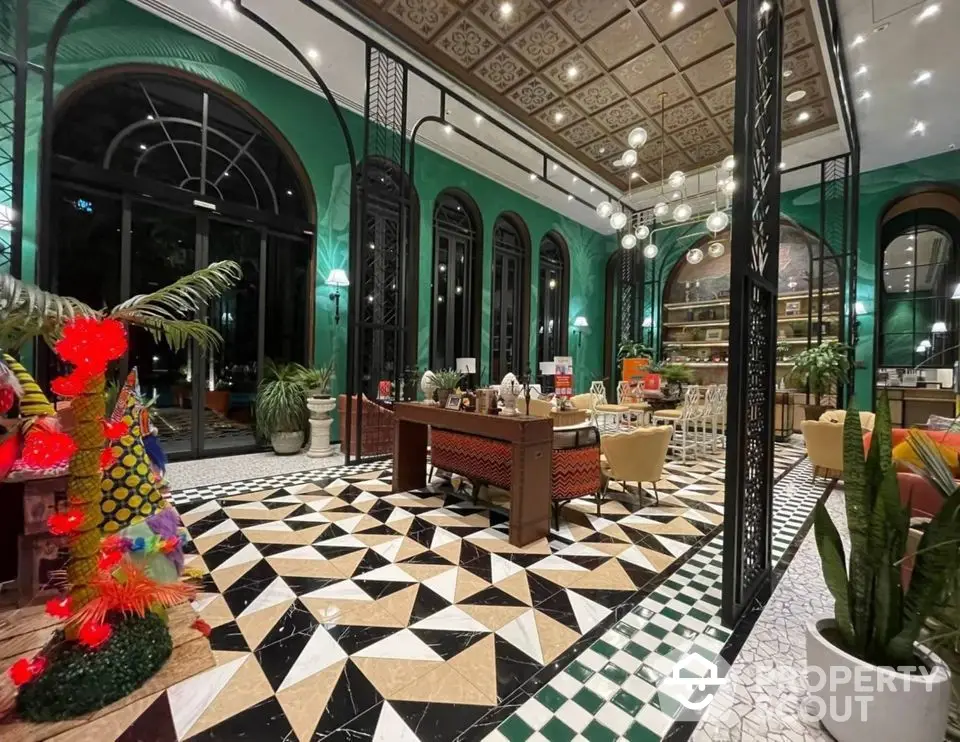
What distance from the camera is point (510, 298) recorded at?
9.59 m

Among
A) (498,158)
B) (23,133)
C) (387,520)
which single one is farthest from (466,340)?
(23,133)

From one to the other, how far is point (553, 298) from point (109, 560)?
32.9 feet

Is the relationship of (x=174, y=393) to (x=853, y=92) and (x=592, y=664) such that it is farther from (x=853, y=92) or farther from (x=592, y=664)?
(x=853, y=92)

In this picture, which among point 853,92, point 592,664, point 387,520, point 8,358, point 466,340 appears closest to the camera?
point 592,664

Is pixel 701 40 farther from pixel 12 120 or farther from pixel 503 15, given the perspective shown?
pixel 12 120

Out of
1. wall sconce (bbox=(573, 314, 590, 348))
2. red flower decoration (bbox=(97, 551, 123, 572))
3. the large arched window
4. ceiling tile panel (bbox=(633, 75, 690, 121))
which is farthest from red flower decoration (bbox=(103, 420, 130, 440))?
wall sconce (bbox=(573, 314, 590, 348))

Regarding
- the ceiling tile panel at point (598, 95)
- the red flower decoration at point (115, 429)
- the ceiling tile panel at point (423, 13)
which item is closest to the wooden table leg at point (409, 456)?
the red flower decoration at point (115, 429)

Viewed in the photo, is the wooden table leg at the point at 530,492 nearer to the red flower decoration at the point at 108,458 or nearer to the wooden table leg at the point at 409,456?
the wooden table leg at the point at 409,456

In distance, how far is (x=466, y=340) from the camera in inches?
343

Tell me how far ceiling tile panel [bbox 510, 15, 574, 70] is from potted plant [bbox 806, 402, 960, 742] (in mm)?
5374

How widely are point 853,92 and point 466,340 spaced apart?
7.08 metres

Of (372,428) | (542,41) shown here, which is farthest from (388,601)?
(542,41)

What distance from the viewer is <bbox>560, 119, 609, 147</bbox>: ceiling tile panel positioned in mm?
7020

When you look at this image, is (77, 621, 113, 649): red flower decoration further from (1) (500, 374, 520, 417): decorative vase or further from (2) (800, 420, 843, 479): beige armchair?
(2) (800, 420, 843, 479): beige armchair
